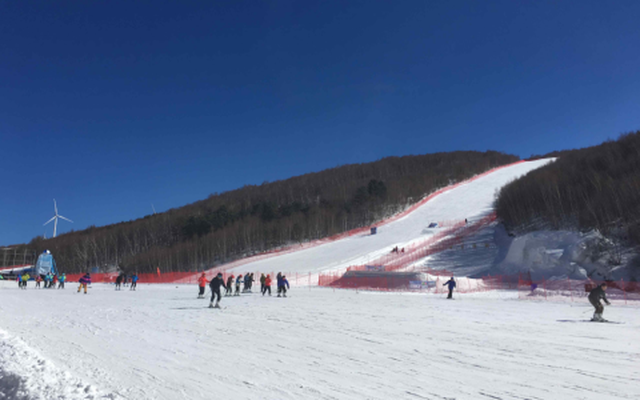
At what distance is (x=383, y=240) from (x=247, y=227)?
30083mm

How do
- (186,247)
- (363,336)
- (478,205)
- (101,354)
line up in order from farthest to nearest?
1. (186,247)
2. (478,205)
3. (363,336)
4. (101,354)

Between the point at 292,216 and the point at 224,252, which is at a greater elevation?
the point at 292,216

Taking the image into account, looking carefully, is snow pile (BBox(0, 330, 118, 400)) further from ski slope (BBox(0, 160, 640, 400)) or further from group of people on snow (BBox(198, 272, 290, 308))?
group of people on snow (BBox(198, 272, 290, 308))

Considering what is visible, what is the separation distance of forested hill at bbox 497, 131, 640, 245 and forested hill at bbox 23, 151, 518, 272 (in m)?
28.1

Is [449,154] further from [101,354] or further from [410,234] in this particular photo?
[101,354]

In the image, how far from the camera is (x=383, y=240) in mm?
48188

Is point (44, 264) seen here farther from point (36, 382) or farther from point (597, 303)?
point (597, 303)

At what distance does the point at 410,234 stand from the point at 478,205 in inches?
762

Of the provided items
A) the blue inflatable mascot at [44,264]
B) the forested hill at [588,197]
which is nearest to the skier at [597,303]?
the forested hill at [588,197]

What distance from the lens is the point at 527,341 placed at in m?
8.84

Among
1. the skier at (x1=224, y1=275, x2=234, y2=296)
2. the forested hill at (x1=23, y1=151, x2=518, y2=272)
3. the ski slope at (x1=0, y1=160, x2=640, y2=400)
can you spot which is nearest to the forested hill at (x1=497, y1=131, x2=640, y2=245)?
the ski slope at (x1=0, y1=160, x2=640, y2=400)

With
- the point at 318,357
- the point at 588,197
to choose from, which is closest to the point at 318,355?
the point at 318,357

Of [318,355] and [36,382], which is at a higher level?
[36,382]

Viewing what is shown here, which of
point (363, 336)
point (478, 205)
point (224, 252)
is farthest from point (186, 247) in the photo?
point (363, 336)
